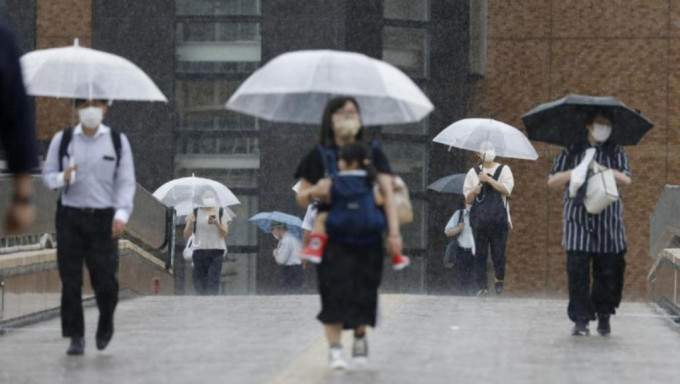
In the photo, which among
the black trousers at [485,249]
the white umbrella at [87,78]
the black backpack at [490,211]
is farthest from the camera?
the black trousers at [485,249]

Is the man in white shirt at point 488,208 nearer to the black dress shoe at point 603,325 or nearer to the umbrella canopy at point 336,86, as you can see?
the black dress shoe at point 603,325

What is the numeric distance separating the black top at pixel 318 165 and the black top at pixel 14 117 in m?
3.69

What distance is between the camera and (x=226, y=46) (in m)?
28.1

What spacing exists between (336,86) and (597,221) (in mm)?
3295

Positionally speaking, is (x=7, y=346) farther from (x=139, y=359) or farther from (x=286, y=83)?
(x=286, y=83)

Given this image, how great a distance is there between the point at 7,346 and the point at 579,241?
416cm

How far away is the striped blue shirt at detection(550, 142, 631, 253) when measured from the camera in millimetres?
12688

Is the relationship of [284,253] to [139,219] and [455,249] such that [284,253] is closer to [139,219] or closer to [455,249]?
[455,249]

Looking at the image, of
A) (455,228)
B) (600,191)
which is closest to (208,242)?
(455,228)

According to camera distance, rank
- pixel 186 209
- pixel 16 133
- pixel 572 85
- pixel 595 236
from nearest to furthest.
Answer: pixel 16 133, pixel 595 236, pixel 186 209, pixel 572 85

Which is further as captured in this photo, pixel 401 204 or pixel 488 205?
pixel 488 205

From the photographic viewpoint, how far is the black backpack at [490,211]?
18781mm

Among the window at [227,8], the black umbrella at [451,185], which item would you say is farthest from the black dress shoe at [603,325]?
the window at [227,8]

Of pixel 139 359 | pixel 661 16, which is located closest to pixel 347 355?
pixel 139 359
